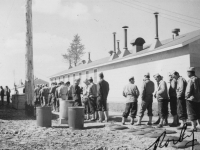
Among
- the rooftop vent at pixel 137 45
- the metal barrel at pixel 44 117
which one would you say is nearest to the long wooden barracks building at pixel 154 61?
the rooftop vent at pixel 137 45

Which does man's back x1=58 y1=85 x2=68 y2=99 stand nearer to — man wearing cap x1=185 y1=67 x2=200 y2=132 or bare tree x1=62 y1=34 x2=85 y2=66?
man wearing cap x1=185 y1=67 x2=200 y2=132

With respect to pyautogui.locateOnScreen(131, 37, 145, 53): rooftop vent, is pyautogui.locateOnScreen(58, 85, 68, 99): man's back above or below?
below

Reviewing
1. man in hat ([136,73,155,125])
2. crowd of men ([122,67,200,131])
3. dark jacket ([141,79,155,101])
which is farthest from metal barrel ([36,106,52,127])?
dark jacket ([141,79,155,101])

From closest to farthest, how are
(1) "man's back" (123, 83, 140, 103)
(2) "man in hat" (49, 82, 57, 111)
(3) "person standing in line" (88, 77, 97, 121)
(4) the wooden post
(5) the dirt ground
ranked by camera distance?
(5) the dirt ground, (1) "man's back" (123, 83, 140, 103), (3) "person standing in line" (88, 77, 97, 121), (4) the wooden post, (2) "man in hat" (49, 82, 57, 111)

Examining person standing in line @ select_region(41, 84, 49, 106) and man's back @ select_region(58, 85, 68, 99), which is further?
person standing in line @ select_region(41, 84, 49, 106)

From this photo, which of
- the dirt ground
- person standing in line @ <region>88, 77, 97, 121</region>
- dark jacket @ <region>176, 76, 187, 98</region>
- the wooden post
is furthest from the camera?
the wooden post

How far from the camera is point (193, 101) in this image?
24.0 ft

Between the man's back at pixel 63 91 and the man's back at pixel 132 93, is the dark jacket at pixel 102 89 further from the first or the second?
the man's back at pixel 63 91

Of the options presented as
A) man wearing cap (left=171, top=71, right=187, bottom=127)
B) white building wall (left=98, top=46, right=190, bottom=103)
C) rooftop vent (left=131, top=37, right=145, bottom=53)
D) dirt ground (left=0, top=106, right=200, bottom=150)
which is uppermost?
rooftop vent (left=131, top=37, right=145, bottom=53)

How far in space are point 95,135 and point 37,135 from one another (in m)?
1.84

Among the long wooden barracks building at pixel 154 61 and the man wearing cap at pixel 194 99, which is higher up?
the long wooden barracks building at pixel 154 61

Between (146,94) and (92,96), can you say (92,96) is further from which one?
(146,94)

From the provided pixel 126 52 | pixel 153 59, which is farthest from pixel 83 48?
pixel 153 59

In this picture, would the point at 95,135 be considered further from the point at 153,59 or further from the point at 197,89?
the point at 153,59
